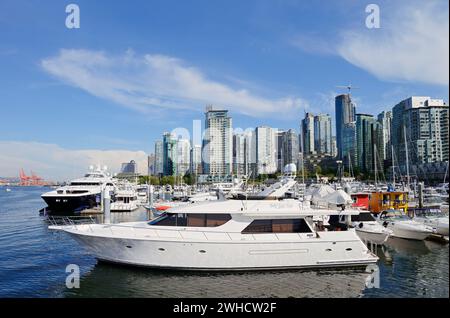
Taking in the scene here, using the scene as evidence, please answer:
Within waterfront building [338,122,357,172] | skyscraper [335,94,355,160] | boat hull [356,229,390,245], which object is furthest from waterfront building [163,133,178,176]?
boat hull [356,229,390,245]

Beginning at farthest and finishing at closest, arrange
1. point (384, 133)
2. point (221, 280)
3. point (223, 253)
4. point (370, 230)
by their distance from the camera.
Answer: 1. point (384, 133)
2. point (370, 230)
3. point (223, 253)
4. point (221, 280)

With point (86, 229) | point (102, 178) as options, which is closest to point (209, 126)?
point (102, 178)

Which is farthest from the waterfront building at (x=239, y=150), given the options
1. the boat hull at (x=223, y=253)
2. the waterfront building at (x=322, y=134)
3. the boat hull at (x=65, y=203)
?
the boat hull at (x=223, y=253)

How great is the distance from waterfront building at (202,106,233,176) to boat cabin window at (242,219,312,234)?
60.5m

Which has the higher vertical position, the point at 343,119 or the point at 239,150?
the point at 343,119

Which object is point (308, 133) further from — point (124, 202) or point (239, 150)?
point (124, 202)

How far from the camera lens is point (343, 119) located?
110 metres

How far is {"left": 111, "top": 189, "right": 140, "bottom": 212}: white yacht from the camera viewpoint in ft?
122

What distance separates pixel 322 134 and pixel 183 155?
55.4m

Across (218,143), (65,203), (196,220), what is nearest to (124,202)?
(65,203)

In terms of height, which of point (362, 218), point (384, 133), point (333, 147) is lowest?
point (362, 218)

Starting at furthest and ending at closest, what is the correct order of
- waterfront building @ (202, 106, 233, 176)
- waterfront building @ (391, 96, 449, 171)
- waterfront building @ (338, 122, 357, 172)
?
1. waterfront building @ (338, 122, 357, 172)
2. waterfront building @ (202, 106, 233, 176)
3. waterfront building @ (391, 96, 449, 171)

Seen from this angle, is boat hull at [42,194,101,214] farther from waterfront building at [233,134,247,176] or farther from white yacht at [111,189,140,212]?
waterfront building at [233,134,247,176]

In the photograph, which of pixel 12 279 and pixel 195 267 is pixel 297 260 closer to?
pixel 195 267
